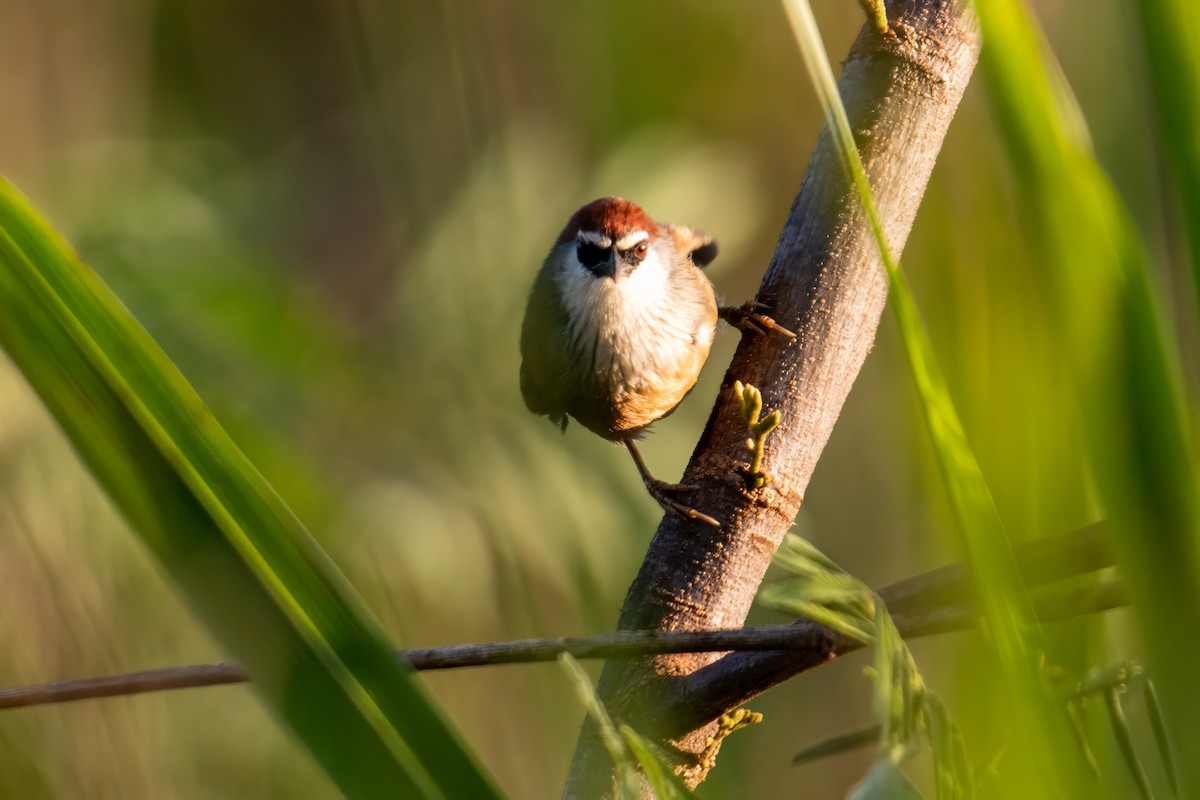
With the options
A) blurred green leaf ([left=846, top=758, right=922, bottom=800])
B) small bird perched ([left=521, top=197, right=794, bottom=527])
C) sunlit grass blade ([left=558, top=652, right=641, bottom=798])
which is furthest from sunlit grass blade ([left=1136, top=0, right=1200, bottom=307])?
small bird perched ([left=521, top=197, right=794, bottom=527])

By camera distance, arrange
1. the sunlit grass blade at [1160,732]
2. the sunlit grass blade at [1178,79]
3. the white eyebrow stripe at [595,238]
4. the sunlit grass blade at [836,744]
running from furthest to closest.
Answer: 1. the white eyebrow stripe at [595,238]
2. the sunlit grass blade at [836,744]
3. the sunlit grass blade at [1160,732]
4. the sunlit grass blade at [1178,79]

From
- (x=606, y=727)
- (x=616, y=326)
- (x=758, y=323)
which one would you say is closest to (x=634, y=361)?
(x=616, y=326)

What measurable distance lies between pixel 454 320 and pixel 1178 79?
2.09m

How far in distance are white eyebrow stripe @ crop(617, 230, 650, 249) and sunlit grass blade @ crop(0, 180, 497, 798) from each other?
5.91ft

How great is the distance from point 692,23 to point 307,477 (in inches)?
86.8

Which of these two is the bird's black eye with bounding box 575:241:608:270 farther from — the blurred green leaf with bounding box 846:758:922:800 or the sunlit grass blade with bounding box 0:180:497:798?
the blurred green leaf with bounding box 846:758:922:800

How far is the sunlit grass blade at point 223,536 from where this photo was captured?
483 mm

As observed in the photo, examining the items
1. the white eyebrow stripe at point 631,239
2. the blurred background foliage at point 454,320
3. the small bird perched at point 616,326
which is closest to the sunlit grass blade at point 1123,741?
the blurred background foliage at point 454,320

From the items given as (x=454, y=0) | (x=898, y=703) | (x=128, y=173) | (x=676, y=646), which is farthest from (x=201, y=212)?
(x=898, y=703)

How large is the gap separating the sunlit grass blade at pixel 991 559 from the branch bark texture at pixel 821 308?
0.59m

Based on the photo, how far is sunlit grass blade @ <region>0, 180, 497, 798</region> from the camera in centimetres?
48

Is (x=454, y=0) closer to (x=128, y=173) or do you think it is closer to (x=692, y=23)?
(x=128, y=173)

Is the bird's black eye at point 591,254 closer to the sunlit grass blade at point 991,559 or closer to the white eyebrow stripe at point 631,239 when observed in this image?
the white eyebrow stripe at point 631,239

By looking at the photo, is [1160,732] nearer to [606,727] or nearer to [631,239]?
[606,727]
